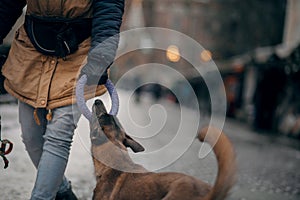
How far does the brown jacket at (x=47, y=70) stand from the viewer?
3346 mm

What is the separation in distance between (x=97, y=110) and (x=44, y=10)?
2.40 feet

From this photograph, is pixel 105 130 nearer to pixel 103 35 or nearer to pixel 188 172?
pixel 103 35

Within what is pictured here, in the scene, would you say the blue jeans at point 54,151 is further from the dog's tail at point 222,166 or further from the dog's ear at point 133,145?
the dog's tail at point 222,166

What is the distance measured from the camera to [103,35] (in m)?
3.24

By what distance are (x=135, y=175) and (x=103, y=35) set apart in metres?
0.86

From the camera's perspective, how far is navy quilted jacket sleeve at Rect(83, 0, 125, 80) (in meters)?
3.23

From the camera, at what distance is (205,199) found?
9.41 feet

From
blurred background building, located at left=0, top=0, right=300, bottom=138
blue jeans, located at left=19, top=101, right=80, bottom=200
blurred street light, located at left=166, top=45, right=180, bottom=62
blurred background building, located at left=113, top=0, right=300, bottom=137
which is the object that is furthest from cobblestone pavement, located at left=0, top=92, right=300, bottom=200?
blurred street light, located at left=166, top=45, right=180, bottom=62

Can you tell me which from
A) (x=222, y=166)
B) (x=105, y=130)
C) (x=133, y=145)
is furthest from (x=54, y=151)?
(x=222, y=166)

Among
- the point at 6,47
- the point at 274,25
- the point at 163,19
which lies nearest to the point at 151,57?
the point at 163,19

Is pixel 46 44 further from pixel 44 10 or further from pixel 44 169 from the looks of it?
pixel 44 169

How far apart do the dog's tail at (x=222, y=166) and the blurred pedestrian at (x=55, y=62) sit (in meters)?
0.84

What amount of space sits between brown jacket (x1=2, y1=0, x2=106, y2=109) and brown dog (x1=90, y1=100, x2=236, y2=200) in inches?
11.1

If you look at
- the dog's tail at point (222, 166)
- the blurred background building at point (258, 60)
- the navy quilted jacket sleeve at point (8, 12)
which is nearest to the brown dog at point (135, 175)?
the dog's tail at point (222, 166)
